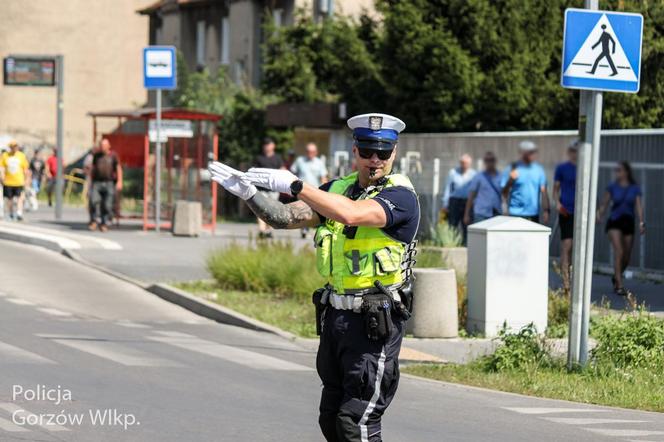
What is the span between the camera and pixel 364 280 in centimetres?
629

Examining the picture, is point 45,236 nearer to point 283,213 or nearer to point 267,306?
point 267,306

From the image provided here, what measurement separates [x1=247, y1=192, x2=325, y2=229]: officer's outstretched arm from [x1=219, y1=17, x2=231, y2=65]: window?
49.4m

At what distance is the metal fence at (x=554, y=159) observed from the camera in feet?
66.2

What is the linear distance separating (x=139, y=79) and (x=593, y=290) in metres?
52.7

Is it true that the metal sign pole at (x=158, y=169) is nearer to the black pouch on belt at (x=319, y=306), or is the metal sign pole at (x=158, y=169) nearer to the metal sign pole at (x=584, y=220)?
the metal sign pole at (x=584, y=220)

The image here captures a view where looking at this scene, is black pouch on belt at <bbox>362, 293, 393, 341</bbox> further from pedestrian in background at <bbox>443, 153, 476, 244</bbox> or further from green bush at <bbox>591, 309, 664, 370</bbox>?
pedestrian in background at <bbox>443, 153, 476, 244</bbox>

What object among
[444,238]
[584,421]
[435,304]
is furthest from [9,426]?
[444,238]

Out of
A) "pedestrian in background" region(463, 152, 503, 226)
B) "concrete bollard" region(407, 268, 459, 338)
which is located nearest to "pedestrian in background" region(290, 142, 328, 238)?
"pedestrian in background" region(463, 152, 503, 226)

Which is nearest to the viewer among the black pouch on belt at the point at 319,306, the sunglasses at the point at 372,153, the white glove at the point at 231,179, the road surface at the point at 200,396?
the white glove at the point at 231,179

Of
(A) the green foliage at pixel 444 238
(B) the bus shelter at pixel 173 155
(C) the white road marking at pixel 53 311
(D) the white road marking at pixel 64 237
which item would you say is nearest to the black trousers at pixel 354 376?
(C) the white road marking at pixel 53 311

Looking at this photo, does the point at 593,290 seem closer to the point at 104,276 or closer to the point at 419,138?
the point at 104,276

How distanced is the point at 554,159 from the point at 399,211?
17667 millimetres

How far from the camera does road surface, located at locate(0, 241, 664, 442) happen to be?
28.3 feet

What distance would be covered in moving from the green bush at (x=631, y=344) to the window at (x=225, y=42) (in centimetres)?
4441
